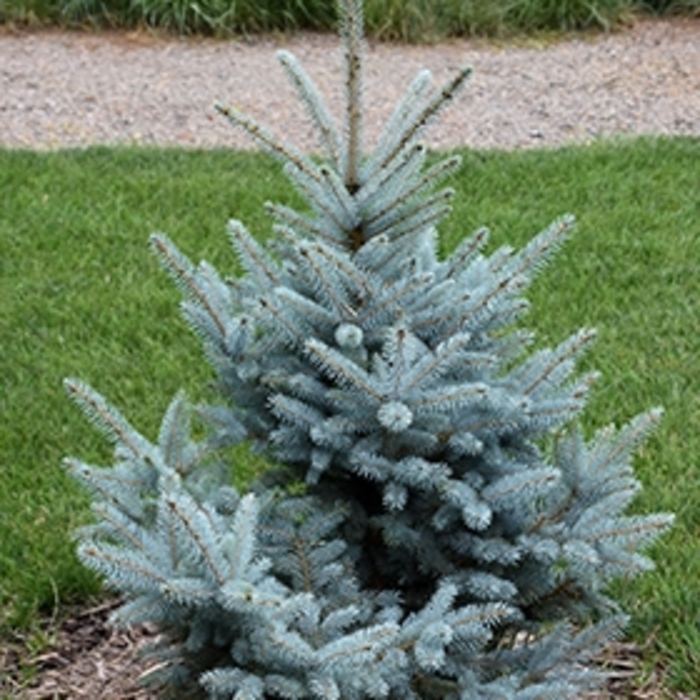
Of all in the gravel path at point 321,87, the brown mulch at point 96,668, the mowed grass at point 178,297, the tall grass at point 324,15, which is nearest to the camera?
the brown mulch at point 96,668

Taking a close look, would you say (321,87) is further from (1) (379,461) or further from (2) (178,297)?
(1) (379,461)

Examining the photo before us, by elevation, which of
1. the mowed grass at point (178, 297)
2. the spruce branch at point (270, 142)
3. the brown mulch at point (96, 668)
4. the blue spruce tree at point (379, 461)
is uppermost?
the spruce branch at point (270, 142)

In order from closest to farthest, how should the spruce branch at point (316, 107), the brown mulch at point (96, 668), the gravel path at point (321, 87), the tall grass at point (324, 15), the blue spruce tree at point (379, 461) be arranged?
the blue spruce tree at point (379, 461)
the spruce branch at point (316, 107)
the brown mulch at point (96, 668)
the gravel path at point (321, 87)
the tall grass at point (324, 15)

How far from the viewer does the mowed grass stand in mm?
3826

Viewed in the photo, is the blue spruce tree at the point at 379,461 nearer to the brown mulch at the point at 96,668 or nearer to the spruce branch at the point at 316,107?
the spruce branch at the point at 316,107

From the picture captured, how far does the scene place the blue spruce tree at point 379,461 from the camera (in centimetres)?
255

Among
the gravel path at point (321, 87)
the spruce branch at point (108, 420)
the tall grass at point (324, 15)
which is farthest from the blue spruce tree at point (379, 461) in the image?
the tall grass at point (324, 15)

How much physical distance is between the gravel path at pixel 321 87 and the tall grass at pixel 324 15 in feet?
0.48

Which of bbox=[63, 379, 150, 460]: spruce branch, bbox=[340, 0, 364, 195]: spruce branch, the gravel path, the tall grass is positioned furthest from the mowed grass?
the tall grass

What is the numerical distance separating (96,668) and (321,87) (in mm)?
6038

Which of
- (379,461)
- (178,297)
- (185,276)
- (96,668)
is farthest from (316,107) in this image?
(178,297)

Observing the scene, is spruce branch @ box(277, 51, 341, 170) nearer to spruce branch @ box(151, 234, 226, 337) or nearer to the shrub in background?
spruce branch @ box(151, 234, 226, 337)

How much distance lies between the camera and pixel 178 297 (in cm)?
550

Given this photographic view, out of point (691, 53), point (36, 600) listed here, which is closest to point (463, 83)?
point (36, 600)
